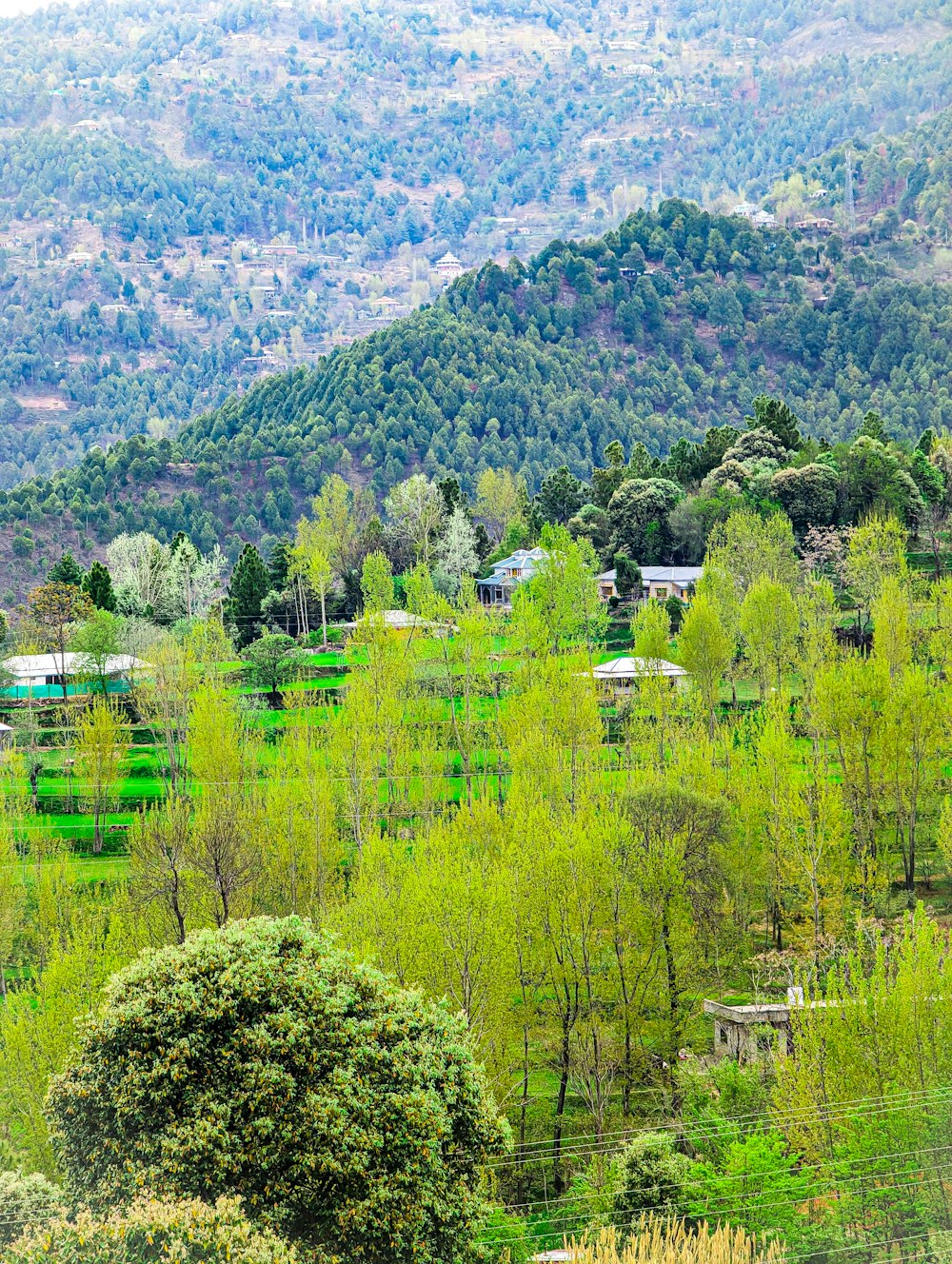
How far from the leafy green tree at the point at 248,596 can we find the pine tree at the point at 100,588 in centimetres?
496

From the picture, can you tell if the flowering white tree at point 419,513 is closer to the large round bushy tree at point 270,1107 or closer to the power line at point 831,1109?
the power line at point 831,1109

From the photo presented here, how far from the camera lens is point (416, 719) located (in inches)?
1825

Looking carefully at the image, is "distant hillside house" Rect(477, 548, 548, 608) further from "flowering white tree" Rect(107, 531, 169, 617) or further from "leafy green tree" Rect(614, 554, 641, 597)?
"flowering white tree" Rect(107, 531, 169, 617)

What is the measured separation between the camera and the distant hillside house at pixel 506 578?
2724 inches

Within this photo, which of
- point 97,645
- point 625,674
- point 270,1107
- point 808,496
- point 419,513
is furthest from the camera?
point 419,513

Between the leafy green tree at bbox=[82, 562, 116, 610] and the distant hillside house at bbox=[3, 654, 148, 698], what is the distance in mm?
4143

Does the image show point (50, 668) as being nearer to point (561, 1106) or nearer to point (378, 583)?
point (378, 583)

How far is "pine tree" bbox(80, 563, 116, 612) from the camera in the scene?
6050cm

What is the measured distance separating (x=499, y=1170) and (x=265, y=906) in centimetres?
1096

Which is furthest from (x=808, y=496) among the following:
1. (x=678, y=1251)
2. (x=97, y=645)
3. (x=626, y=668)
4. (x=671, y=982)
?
Result: (x=678, y=1251)

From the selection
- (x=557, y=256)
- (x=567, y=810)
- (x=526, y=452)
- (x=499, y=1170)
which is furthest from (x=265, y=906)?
(x=557, y=256)

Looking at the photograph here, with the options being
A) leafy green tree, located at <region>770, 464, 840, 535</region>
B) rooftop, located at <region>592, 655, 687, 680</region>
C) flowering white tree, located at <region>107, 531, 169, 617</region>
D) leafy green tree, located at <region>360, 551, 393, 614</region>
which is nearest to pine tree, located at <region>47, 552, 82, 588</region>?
flowering white tree, located at <region>107, 531, 169, 617</region>

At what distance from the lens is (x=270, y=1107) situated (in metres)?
19.2

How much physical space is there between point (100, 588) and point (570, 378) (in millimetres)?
68735
